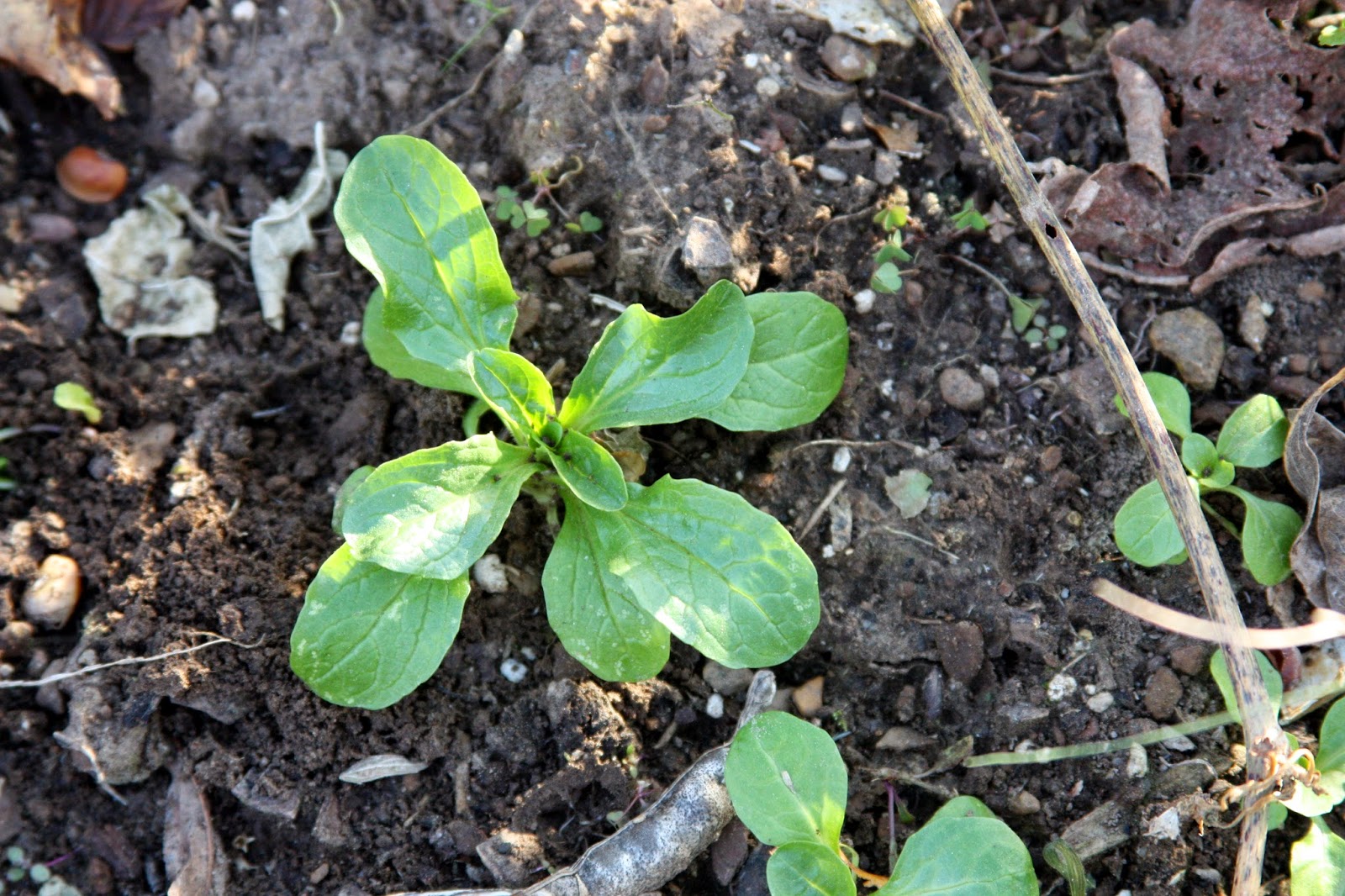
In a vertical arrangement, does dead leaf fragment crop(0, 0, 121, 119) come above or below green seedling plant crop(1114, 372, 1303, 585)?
above

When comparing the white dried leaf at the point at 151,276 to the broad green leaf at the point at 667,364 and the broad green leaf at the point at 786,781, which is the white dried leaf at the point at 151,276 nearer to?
the broad green leaf at the point at 667,364

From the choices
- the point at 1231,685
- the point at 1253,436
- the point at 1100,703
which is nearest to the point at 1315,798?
the point at 1231,685

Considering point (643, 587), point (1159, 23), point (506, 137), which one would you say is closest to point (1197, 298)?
point (1159, 23)

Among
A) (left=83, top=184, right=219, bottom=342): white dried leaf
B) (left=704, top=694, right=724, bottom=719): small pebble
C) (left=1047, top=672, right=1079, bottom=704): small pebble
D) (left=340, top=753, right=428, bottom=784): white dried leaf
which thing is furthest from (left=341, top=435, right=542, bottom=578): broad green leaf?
(left=1047, top=672, right=1079, bottom=704): small pebble

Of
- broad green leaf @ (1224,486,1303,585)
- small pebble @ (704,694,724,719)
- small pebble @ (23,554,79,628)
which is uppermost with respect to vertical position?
broad green leaf @ (1224,486,1303,585)

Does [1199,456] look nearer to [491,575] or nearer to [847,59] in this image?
[847,59]

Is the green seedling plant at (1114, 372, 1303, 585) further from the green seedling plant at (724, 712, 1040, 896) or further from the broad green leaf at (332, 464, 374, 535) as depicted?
the broad green leaf at (332, 464, 374, 535)

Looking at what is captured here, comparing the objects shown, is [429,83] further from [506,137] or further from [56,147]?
[56,147]
